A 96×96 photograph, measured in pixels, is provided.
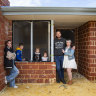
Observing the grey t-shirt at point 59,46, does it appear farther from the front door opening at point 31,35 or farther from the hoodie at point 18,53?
the hoodie at point 18,53

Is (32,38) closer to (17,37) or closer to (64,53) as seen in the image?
(17,37)

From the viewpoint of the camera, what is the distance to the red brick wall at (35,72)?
5637 mm

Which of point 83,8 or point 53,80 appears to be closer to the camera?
point 83,8

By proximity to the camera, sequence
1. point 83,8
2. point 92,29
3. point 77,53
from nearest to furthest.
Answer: point 83,8 → point 92,29 → point 77,53

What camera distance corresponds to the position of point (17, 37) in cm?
602

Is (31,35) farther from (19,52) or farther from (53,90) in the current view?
(53,90)

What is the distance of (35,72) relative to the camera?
18.5 ft

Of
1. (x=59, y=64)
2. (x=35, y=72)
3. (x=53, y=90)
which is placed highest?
(x=59, y=64)

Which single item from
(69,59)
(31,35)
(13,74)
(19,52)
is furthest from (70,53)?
(13,74)

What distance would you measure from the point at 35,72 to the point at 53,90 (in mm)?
1067

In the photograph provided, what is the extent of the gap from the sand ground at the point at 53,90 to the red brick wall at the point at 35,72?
0.23 metres

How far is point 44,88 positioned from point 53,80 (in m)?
0.63

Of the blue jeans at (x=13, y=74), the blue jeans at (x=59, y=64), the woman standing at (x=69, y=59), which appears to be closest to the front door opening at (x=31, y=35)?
the blue jeans at (x=59, y=64)

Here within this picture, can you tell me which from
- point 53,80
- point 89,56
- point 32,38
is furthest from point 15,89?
point 89,56
